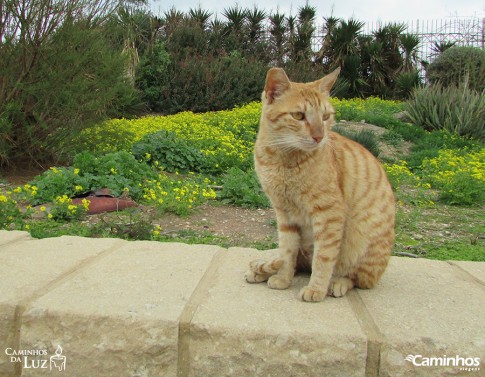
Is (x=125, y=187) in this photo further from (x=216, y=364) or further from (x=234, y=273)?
(x=216, y=364)

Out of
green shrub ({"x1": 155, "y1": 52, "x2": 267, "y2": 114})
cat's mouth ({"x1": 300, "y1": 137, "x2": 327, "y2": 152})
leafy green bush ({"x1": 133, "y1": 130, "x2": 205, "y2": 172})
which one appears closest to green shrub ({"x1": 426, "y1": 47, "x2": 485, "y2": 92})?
green shrub ({"x1": 155, "y1": 52, "x2": 267, "y2": 114})

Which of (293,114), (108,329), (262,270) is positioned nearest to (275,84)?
(293,114)

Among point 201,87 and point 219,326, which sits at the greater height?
point 201,87

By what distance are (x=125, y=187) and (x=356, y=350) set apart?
358cm

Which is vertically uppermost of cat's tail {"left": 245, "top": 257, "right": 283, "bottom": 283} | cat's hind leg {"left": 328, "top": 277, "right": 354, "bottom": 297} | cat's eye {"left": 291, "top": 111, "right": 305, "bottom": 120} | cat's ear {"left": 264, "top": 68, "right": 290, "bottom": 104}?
cat's ear {"left": 264, "top": 68, "right": 290, "bottom": 104}

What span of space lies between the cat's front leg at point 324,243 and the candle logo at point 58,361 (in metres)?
1.07

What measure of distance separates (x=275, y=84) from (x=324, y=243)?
0.82 metres

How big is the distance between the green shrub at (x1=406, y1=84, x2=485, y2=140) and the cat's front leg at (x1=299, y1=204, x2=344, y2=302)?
8.76 metres

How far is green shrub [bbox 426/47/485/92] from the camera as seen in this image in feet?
44.0

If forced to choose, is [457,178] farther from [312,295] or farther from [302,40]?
[302,40]

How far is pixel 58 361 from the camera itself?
Result: 6.19 feet

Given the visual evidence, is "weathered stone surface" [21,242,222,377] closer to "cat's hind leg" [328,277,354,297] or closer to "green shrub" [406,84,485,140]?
"cat's hind leg" [328,277,354,297]

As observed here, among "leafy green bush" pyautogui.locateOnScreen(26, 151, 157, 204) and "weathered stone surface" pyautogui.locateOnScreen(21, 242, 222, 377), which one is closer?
"weathered stone surface" pyautogui.locateOnScreen(21, 242, 222, 377)

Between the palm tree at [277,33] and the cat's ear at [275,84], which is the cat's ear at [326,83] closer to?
the cat's ear at [275,84]
